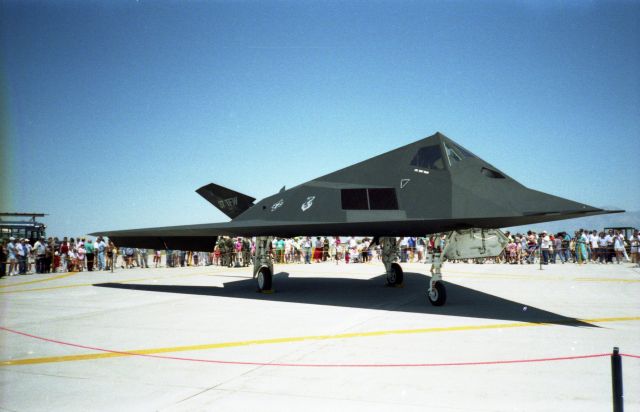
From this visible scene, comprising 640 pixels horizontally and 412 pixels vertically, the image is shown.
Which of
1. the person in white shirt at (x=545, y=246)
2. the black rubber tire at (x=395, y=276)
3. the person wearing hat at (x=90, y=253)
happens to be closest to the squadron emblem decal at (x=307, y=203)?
the black rubber tire at (x=395, y=276)

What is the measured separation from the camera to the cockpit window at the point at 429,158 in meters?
9.05

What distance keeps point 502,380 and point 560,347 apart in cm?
187

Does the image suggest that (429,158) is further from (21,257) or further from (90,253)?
(21,257)

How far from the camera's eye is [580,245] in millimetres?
25141

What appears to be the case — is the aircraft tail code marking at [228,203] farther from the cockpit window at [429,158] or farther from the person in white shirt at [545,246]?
the person in white shirt at [545,246]

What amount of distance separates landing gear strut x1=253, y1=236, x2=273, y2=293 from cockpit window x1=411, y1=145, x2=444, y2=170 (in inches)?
200

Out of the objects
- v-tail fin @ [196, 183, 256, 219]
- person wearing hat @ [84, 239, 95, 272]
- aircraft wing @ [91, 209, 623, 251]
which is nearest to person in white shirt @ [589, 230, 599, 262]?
aircraft wing @ [91, 209, 623, 251]

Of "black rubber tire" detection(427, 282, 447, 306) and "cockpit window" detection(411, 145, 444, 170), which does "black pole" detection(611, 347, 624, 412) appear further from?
"black rubber tire" detection(427, 282, 447, 306)

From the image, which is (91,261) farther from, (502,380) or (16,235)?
(502,380)

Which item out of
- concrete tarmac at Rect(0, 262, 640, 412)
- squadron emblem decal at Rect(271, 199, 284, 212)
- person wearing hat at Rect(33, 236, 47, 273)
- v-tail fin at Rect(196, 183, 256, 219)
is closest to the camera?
concrete tarmac at Rect(0, 262, 640, 412)

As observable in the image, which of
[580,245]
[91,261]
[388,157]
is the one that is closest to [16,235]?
[91,261]

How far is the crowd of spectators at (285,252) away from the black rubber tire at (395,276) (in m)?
6.80

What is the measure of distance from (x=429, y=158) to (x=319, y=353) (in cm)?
518

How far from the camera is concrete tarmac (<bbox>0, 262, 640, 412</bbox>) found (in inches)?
161
